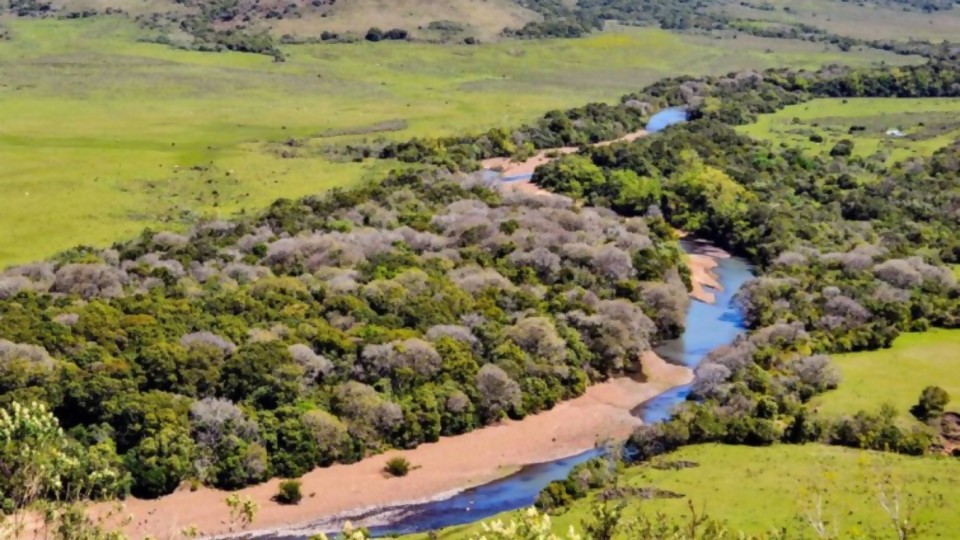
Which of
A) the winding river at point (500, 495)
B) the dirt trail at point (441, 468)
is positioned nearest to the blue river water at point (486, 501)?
the winding river at point (500, 495)

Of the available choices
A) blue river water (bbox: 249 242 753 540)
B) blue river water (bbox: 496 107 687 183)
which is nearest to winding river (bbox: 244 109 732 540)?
blue river water (bbox: 249 242 753 540)

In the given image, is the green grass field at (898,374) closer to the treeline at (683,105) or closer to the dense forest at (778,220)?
the dense forest at (778,220)

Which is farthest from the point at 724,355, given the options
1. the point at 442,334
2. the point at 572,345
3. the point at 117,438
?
the point at 117,438

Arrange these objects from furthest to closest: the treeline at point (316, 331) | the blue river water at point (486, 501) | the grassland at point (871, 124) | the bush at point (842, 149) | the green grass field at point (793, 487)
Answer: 1. the grassland at point (871, 124)
2. the bush at point (842, 149)
3. the treeline at point (316, 331)
4. the blue river water at point (486, 501)
5. the green grass field at point (793, 487)

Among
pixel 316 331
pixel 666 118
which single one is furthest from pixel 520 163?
pixel 316 331

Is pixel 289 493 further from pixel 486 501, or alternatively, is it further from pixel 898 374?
pixel 898 374

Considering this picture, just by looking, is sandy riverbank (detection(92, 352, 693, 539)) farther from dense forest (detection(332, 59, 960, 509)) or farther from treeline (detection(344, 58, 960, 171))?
treeline (detection(344, 58, 960, 171))

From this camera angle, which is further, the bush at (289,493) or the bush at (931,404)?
the bush at (931,404)
